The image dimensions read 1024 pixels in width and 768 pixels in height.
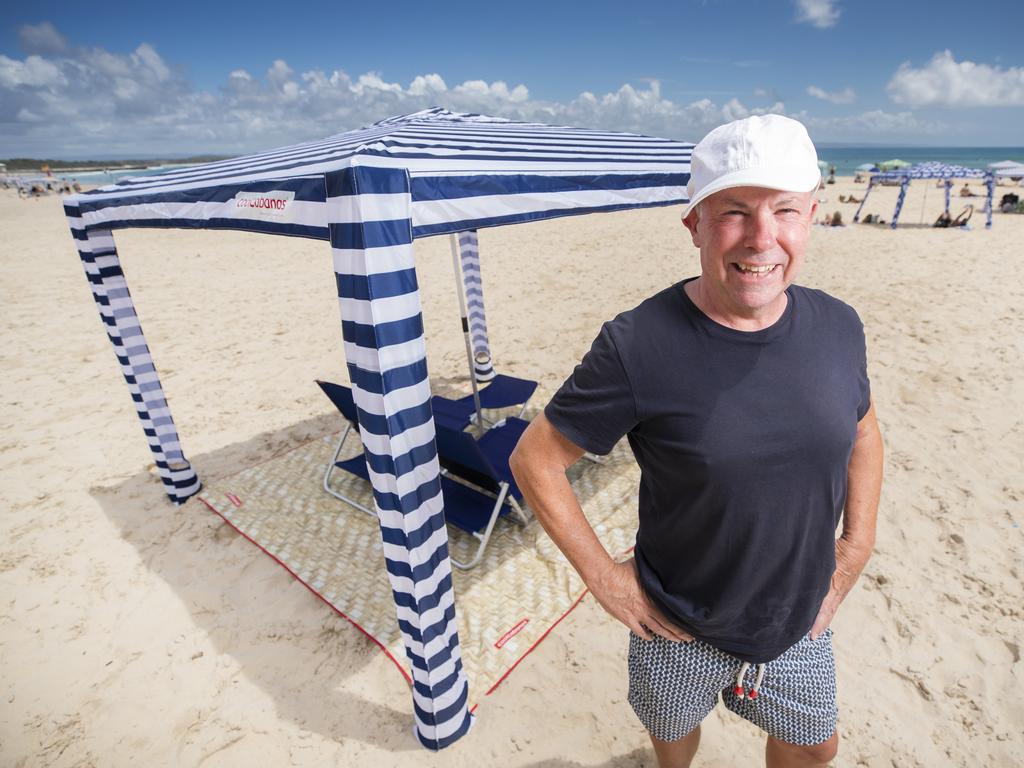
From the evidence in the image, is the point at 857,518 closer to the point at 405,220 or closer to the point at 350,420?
the point at 405,220

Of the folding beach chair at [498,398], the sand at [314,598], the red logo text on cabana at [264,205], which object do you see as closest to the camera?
the red logo text on cabana at [264,205]

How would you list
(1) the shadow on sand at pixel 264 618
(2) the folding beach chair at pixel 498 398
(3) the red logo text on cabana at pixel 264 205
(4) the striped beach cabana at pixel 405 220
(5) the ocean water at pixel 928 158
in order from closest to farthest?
(4) the striped beach cabana at pixel 405 220
(3) the red logo text on cabana at pixel 264 205
(1) the shadow on sand at pixel 264 618
(2) the folding beach chair at pixel 498 398
(5) the ocean water at pixel 928 158

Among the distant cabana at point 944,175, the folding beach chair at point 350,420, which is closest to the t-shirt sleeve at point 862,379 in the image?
the folding beach chair at point 350,420

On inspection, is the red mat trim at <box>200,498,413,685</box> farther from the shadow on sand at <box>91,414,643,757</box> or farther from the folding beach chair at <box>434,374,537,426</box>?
the folding beach chair at <box>434,374,537,426</box>

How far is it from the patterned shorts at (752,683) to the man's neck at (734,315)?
0.99m

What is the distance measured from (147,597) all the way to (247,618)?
0.82 meters

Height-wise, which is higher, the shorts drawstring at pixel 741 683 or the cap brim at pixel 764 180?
the cap brim at pixel 764 180

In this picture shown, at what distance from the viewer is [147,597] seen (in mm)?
3412

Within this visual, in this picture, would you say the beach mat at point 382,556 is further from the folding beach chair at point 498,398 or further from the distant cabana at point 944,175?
the distant cabana at point 944,175

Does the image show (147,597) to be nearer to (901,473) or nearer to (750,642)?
(750,642)

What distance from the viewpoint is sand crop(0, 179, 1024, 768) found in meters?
2.50

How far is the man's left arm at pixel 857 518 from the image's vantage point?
1.55 metres

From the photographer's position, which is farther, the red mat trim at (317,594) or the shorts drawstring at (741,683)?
the red mat trim at (317,594)

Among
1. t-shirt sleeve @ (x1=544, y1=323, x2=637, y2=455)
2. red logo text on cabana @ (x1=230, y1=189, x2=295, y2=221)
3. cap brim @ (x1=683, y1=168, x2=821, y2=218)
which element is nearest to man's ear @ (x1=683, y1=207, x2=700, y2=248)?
cap brim @ (x1=683, y1=168, x2=821, y2=218)
